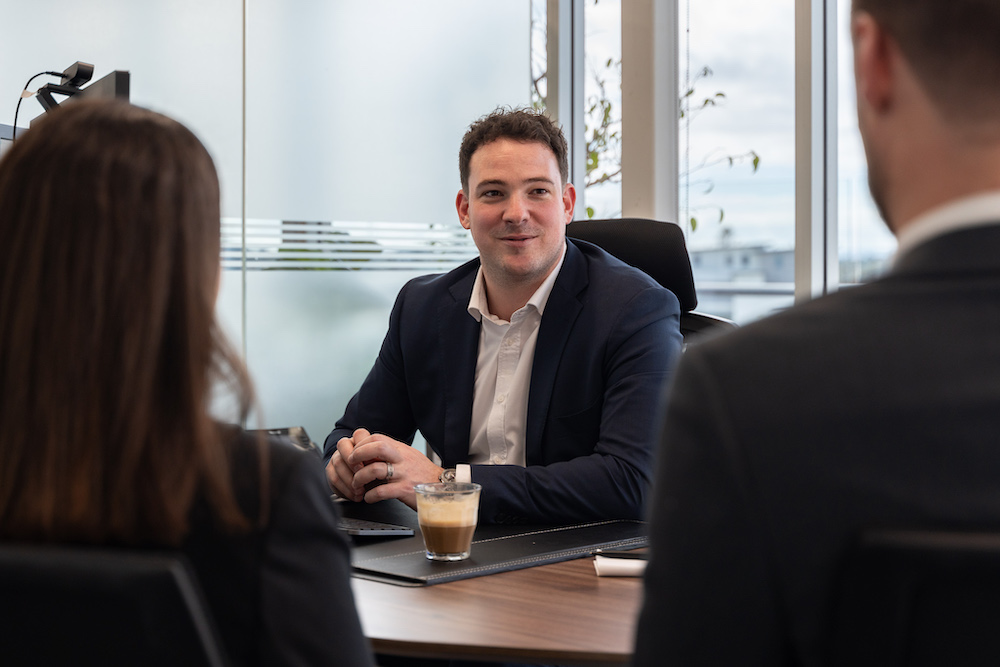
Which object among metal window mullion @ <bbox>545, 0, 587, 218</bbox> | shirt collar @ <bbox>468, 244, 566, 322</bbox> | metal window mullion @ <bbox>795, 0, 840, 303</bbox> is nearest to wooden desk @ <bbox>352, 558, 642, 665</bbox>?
shirt collar @ <bbox>468, 244, 566, 322</bbox>

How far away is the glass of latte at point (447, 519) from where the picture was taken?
4.29ft

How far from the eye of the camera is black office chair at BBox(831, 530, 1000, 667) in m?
0.58

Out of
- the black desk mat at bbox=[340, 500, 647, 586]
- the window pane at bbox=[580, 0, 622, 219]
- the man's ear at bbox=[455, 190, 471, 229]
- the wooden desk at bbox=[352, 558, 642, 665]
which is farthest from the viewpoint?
the window pane at bbox=[580, 0, 622, 219]

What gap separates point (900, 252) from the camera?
657mm

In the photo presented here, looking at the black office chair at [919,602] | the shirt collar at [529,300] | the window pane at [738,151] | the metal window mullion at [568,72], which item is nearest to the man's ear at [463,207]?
the shirt collar at [529,300]

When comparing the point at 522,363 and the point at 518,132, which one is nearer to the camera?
the point at 522,363

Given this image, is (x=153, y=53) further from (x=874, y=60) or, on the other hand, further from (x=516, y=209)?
(x=874, y=60)

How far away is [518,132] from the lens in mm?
2289

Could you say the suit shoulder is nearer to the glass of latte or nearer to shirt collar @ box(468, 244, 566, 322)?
shirt collar @ box(468, 244, 566, 322)

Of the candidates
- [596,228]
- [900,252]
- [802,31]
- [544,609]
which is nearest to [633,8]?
[802,31]

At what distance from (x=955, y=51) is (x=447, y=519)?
2.91ft

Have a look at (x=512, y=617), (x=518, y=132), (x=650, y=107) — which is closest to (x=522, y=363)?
(x=518, y=132)

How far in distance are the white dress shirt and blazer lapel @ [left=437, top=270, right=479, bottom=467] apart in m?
0.03

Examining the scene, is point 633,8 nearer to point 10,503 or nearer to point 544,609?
point 544,609
